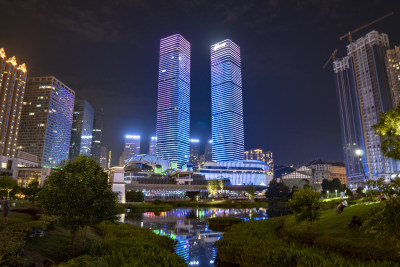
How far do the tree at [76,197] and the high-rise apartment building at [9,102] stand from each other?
649 feet

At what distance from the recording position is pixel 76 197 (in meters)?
19.3

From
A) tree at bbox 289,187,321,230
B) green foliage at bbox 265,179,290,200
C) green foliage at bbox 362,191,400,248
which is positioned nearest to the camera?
green foliage at bbox 362,191,400,248

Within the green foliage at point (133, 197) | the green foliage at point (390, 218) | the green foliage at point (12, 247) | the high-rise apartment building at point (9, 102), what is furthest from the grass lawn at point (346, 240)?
the high-rise apartment building at point (9, 102)

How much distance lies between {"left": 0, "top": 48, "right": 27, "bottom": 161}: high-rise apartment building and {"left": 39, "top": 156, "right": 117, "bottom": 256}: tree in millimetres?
197878

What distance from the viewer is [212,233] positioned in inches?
1454

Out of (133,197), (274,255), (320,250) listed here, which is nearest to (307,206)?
(320,250)

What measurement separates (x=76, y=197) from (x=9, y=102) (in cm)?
21422

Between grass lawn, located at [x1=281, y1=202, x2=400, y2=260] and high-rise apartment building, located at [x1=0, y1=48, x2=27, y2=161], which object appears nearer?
grass lawn, located at [x1=281, y1=202, x2=400, y2=260]

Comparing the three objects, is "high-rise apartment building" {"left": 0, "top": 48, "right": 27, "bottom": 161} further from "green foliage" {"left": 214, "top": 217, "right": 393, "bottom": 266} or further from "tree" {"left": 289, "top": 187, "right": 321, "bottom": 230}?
"tree" {"left": 289, "top": 187, "right": 321, "bottom": 230}

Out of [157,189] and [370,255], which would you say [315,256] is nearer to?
[370,255]

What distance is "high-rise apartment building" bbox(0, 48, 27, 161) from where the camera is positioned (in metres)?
184

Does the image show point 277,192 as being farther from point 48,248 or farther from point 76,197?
point 76,197

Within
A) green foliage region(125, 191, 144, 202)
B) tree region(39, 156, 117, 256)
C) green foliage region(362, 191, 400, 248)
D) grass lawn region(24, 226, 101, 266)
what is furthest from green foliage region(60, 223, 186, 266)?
green foliage region(125, 191, 144, 202)

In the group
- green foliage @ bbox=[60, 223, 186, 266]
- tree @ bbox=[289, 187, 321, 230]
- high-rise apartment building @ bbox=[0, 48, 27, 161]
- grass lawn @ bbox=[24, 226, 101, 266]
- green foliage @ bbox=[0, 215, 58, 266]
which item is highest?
high-rise apartment building @ bbox=[0, 48, 27, 161]
